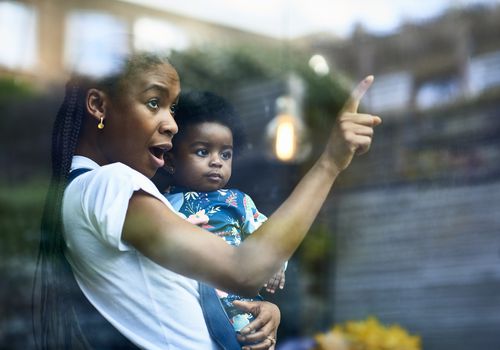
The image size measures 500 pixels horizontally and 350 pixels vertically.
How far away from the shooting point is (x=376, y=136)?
310cm

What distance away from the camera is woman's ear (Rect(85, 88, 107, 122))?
120cm

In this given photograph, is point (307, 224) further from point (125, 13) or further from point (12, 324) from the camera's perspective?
point (12, 324)

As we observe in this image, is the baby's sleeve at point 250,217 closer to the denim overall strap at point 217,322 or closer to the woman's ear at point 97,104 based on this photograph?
the denim overall strap at point 217,322

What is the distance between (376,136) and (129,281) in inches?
82.3

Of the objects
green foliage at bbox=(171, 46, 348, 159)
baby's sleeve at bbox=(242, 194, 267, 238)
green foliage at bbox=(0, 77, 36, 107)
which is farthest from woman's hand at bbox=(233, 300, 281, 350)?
green foliage at bbox=(0, 77, 36, 107)

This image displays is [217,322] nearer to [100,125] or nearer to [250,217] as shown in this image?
[250,217]

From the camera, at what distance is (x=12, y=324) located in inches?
127

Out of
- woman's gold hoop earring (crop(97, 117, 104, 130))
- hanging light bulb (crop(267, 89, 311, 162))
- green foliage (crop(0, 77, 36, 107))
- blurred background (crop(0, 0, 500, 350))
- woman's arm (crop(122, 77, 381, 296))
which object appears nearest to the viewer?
woman's arm (crop(122, 77, 381, 296))

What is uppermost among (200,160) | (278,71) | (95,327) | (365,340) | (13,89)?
(278,71)

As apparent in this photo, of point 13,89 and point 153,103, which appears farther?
point 13,89

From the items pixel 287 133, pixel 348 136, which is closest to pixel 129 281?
pixel 348 136

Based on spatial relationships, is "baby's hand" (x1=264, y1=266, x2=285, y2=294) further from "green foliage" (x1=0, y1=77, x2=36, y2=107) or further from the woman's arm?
→ "green foliage" (x1=0, y1=77, x2=36, y2=107)

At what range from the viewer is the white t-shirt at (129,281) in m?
1.12

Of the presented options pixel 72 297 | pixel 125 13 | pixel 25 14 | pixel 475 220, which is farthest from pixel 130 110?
pixel 475 220
